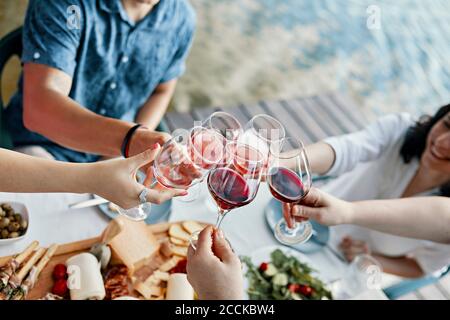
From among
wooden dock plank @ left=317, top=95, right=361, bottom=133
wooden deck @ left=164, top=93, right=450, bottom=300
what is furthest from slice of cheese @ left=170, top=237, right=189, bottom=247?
wooden dock plank @ left=317, top=95, right=361, bottom=133

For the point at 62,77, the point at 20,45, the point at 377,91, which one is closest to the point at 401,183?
the point at 62,77

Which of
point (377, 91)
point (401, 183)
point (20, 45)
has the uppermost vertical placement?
point (20, 45)

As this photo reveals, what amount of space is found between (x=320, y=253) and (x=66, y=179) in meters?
0.72

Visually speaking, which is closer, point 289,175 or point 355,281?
point 289,175

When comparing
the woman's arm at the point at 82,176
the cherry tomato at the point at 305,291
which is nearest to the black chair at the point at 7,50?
the woman's arm at the point at 82,176

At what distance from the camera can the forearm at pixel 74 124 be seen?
106 cm

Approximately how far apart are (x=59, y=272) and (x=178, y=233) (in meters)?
0.29

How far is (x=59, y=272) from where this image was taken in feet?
3.16

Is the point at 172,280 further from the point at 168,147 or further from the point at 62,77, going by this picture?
the point at 62,77

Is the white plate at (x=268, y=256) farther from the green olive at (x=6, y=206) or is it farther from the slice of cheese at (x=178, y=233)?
the green olive at (x=6, y=206)

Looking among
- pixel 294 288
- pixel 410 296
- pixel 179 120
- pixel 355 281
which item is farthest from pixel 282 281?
pixel 179 120

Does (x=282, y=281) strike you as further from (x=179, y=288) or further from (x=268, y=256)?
(x=179, y=288)

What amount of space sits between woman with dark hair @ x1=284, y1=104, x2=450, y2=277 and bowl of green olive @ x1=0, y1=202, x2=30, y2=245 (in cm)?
77

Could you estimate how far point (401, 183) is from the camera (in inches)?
56.6
